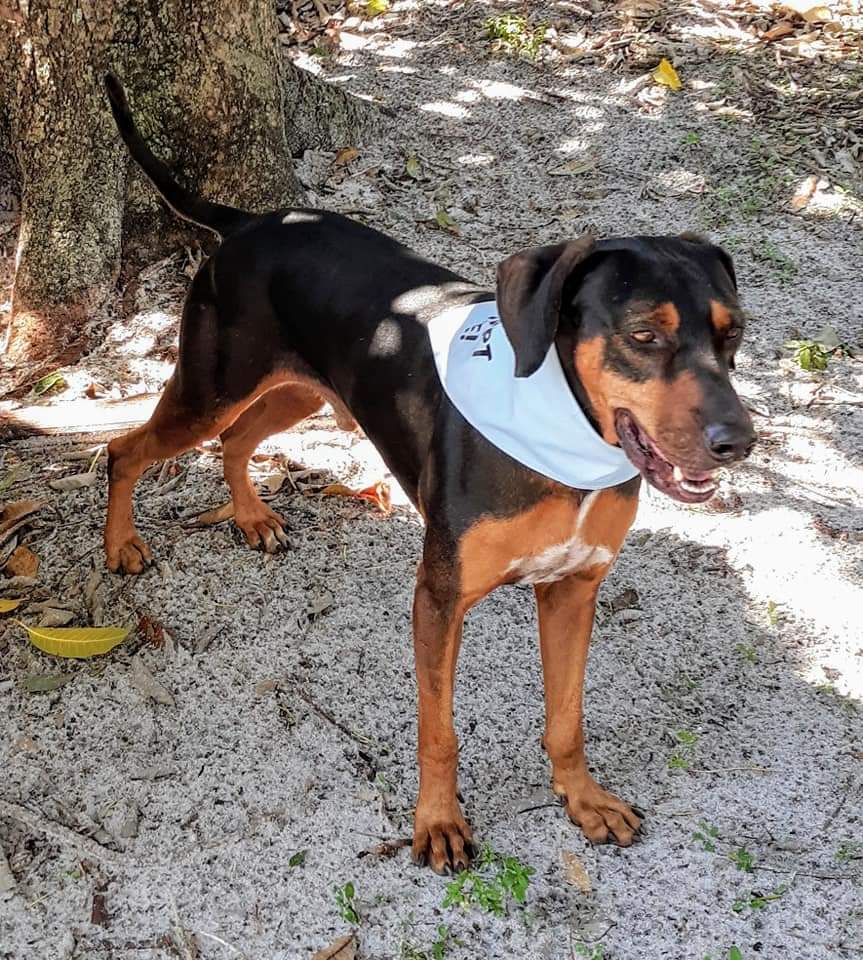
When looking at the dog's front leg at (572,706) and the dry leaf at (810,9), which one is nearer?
the dog's front leg at (572,706)

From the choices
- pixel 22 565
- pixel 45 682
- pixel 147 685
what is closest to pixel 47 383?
pixel 22 565

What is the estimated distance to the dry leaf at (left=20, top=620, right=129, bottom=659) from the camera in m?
4.26

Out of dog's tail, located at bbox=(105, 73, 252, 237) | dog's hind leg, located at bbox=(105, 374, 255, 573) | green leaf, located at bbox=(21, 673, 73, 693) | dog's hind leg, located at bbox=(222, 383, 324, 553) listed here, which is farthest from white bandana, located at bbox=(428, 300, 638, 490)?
green leaf, located at bbox=(21, 673, 73, 693)

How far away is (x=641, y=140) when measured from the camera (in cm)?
720

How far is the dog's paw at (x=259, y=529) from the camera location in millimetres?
4848

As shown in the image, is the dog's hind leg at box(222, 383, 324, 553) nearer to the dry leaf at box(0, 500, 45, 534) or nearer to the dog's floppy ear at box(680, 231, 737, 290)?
the dry leaf at box(0, 500, 45, 534)

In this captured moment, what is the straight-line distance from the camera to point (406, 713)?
415cm

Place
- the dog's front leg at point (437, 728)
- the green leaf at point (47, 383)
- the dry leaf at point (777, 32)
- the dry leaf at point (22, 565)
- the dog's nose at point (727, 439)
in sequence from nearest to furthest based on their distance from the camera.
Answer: the dog's nose at point (727, 439)
the dog's front leg at point (437, 728)
the dry leaf at point (22, 565)
the green leaf at point (47, 383)
the dry leaf at point (777, 32)

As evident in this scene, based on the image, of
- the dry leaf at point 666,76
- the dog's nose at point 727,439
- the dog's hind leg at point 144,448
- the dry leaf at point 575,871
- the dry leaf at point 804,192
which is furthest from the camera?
the dry leaf at point 666,76

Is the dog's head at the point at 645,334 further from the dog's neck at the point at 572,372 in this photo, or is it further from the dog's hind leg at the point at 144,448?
the dog's hind leg at the point at 144,448

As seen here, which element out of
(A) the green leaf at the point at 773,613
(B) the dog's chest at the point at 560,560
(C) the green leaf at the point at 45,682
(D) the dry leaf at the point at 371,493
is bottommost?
(C) the green leaf at the point at 45,682

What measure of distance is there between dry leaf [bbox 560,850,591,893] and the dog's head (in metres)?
1.34

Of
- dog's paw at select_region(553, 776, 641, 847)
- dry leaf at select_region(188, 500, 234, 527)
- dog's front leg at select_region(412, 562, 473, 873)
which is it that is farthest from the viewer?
dry leaf at select_region(188, 500, 234, 527)

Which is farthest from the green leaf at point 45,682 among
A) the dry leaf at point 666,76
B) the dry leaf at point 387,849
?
the dry leaf at point 666,76
